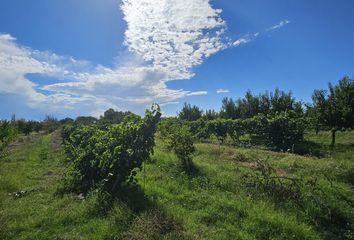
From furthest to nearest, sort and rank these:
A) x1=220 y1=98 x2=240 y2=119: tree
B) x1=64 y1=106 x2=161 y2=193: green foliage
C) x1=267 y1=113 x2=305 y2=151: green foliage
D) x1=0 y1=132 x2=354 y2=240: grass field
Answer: x1=220 y1=98 x2=240 y2=119: tree, x1=267 y1=113 x2=305 y2=151: green foliage, x1=64 y1=106 x2=161 y2=193: green foliage, x1=0 y1=132 x2=354 y2=240: grass field

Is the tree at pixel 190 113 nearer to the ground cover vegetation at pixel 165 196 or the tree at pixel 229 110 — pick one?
the tree at pixel 229 110

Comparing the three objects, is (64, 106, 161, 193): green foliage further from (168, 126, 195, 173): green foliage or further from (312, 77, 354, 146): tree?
(312, 77, 354, 146): tree

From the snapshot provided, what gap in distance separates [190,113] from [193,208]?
139ft

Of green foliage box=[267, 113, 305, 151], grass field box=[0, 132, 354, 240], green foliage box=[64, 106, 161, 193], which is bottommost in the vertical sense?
grass field box=[0, 132, 354, 240]

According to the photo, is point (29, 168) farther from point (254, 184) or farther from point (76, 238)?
point (254, 184)

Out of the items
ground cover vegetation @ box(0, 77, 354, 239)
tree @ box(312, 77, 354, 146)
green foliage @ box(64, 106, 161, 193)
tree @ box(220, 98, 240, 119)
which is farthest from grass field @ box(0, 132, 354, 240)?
tree @ box(220, 98, 240, 119)

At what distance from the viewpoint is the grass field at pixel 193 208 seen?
5.18m

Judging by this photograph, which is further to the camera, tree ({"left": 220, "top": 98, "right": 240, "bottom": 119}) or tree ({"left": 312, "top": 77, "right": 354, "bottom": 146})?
tree ({"left": 220, "top": 98, "right": 240, "bottom": 119})

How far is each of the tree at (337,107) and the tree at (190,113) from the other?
27600 millimetres

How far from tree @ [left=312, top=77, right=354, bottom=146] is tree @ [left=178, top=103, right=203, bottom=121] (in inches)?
1087

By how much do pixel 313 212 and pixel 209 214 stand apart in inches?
100

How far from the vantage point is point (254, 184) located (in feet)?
25.1

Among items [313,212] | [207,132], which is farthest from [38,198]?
[207,132]

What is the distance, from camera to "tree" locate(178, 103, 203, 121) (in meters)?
47.8
